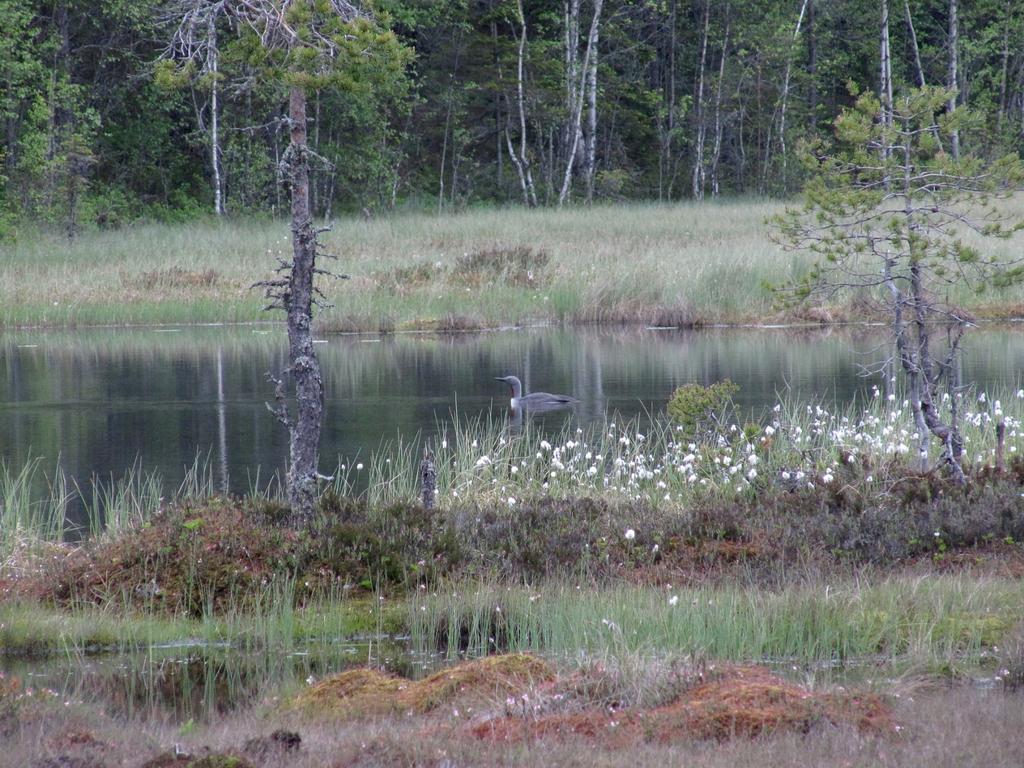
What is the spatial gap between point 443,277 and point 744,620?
23.6 meters

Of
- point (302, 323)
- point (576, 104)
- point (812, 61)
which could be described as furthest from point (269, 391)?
point (812, 61)

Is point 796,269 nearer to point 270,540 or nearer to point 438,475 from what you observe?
point 438,475

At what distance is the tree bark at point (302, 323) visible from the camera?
8.41 meters

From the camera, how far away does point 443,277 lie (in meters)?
29.7

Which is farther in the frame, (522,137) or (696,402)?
(522,137)

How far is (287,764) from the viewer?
443cm

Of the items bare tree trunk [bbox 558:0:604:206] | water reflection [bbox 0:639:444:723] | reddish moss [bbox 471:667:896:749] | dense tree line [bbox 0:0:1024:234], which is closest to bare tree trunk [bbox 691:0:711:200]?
dense tree line [bbox 0:0:1024:234]

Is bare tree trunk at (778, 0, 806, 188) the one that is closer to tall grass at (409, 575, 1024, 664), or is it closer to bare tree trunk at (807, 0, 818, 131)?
bare tree trunk at (807, 0, 818, 131)

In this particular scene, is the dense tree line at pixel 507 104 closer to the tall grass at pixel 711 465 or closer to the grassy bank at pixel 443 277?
the grassy bank at pixel 443 277

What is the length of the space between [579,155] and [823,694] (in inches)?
1889

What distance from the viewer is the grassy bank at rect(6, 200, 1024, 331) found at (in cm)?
2720

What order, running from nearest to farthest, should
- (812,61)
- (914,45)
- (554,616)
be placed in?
1. (554,616)
2. (914,45)
3. (812,61)

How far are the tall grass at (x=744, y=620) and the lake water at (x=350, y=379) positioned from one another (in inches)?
174

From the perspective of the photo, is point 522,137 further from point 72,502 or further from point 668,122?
point 72,502
